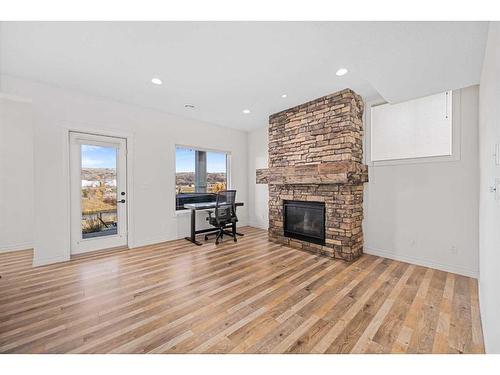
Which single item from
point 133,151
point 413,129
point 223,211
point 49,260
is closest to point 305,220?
point 223,211

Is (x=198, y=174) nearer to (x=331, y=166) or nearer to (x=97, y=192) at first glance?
(x=97, y=192)

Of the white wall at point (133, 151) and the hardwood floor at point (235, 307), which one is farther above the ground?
the white wall at point (133, 151)

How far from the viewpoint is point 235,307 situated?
81.0 inches

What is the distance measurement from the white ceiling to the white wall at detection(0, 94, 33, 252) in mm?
1668

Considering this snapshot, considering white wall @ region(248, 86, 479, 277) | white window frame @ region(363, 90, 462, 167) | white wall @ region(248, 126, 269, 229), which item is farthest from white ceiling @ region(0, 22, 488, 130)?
white wall @ region(248, 126, 269, 229)

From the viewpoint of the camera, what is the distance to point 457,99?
277 centimetres

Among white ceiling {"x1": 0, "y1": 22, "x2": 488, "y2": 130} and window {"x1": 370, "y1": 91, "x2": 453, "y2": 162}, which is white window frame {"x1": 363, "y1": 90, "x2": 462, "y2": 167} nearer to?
window {"x1": 370, "y1": 91, "x2": 453, "y2": 162}

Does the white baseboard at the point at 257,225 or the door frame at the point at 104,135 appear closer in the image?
the door frame at the point at 104,135

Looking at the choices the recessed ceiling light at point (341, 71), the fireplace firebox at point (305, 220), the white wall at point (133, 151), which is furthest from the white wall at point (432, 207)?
the white wall at point (133, 151)

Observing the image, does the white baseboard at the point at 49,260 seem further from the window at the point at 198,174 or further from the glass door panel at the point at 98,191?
the window at the point at 198,174

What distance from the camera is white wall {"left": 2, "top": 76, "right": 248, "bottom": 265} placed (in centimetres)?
312

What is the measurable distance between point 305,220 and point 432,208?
186cm

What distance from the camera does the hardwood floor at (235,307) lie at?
1582 millimetres

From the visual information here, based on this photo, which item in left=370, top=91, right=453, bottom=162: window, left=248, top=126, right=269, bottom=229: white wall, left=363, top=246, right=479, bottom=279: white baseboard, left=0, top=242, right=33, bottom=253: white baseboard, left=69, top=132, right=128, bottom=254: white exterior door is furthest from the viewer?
left=248, top=126, right=269, bottom=229: white wall
